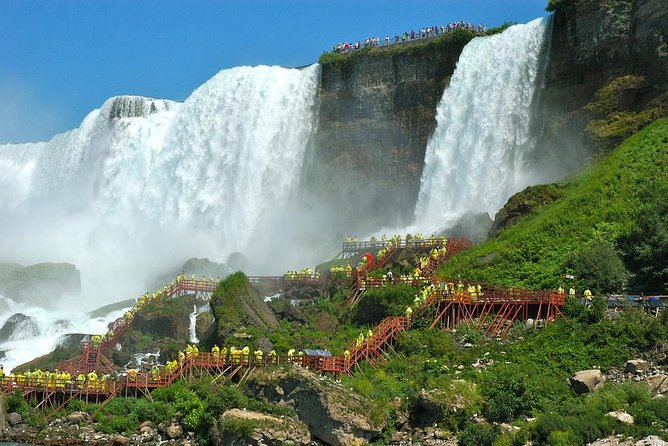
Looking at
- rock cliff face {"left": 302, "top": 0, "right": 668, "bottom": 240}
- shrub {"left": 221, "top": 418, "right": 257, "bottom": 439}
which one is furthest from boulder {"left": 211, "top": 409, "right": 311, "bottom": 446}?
rock cliff face {"left": 302, "top": 0, "right": 668, "bottom": 240}

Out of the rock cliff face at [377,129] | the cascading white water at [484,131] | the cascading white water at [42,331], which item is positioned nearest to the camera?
the cascading white water at [42,331]

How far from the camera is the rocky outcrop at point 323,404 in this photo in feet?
95.5

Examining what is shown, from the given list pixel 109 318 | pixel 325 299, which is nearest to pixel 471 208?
pixel 325 299

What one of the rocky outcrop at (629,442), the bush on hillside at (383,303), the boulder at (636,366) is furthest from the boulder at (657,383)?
the bush on hillside at (383,303)

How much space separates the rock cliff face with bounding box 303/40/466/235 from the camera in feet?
200

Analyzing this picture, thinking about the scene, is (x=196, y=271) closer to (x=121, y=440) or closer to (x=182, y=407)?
(x=182, y=407)

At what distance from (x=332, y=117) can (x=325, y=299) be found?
921 inches

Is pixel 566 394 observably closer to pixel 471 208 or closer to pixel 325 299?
pixel 325 299

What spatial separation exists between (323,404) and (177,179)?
41.5 meters

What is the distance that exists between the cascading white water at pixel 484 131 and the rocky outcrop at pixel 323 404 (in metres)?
22.0

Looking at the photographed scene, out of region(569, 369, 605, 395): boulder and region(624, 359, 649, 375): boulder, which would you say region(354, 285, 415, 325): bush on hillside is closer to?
region(569, 369, 605, 395): boulder

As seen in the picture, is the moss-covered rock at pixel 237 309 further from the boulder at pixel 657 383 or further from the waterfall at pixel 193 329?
the boulder at pixel 657 383

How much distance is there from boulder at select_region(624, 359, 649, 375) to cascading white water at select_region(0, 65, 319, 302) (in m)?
35.4

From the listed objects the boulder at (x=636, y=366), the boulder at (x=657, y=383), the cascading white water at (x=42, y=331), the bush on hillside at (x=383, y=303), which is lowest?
the boulder at (x=657, y=383)
